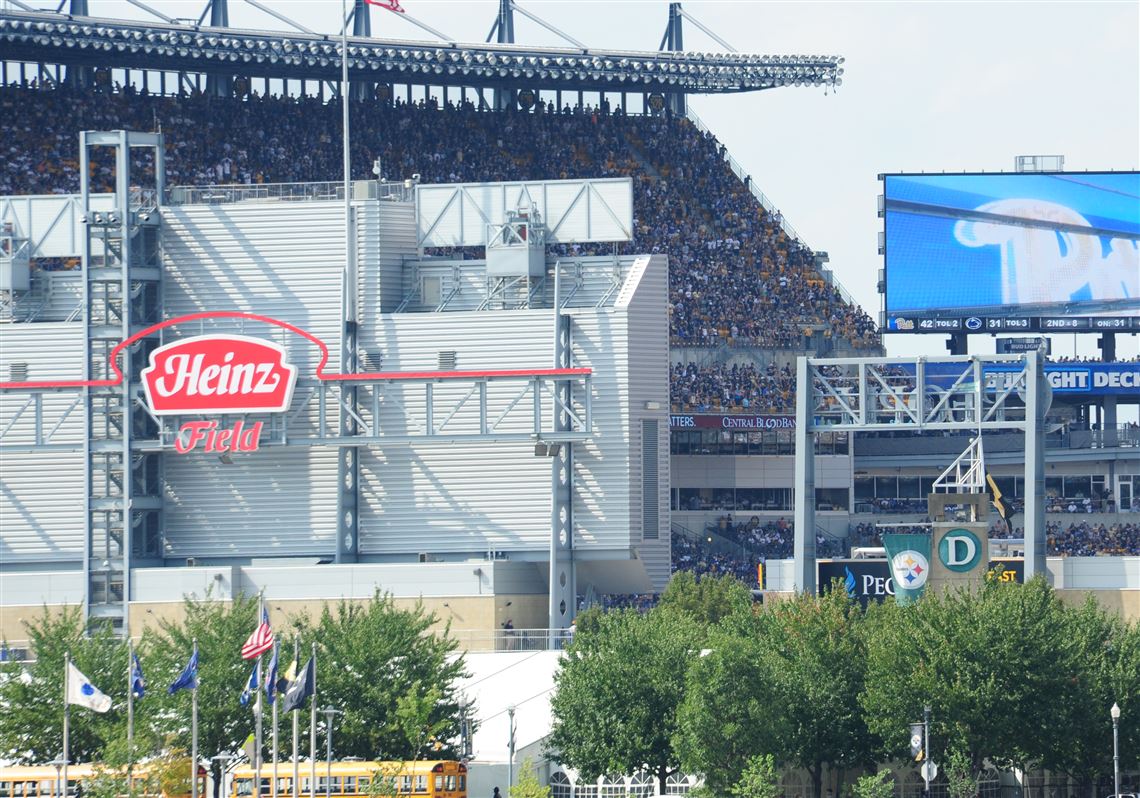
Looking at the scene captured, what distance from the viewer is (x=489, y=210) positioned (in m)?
91.0

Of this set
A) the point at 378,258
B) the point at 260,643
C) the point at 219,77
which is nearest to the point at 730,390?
the point at 219,77

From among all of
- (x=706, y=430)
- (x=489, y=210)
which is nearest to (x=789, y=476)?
(x=706, y=430)

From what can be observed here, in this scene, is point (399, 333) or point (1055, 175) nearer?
point (399, 333)

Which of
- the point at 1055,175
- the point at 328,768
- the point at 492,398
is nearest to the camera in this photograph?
the point at 328,768

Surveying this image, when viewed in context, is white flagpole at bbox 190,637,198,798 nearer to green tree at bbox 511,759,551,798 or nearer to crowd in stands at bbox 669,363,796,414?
green tree at bbox 511,759,551,798

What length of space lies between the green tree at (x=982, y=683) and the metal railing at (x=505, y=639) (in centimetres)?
1590

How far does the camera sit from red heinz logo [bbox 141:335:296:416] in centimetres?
8919

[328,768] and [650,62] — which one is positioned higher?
[650,62]

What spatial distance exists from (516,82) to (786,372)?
19.1m

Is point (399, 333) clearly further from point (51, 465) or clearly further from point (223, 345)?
point (51, 465)

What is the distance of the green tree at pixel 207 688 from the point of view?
7456cm

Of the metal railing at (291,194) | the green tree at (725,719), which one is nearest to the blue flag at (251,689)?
the green tree at (725,719)

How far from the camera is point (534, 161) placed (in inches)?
4953

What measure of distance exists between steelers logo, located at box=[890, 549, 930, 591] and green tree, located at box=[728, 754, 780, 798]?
14.1 m
